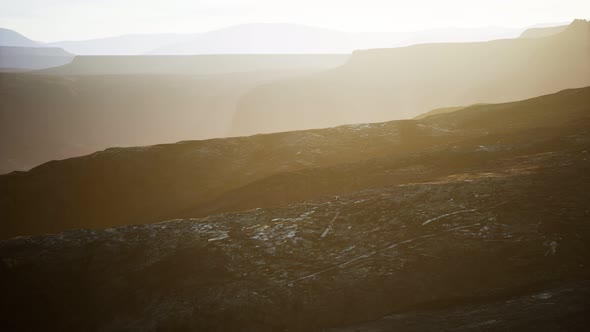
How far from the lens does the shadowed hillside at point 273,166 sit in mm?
18391

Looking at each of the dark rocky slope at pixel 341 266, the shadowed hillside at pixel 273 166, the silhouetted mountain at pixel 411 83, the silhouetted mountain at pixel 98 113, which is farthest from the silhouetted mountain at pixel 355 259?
the silhouetted mountain at pixel 98 113

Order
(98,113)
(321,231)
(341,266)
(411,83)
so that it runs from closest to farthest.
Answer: (341,266), (321,231), (411,83), (98,113)

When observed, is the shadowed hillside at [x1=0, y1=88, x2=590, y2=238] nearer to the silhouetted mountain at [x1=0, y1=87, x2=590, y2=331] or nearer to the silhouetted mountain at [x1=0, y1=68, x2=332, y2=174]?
the silhouetted mountain at [x1=0, y1=87, x2=590, y2=331]

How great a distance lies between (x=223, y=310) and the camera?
1021 centimetres

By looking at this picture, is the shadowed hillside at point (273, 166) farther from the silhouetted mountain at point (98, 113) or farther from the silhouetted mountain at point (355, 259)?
the silhouetted mountain at point (98, 113)

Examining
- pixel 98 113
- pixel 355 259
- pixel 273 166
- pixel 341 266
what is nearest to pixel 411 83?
pixel 98 113

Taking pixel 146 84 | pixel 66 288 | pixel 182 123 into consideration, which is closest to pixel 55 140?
pixel 182 123

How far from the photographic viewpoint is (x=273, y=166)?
2353cm

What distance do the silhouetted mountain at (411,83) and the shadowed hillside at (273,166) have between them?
7145 centimetres

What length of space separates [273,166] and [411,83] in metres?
101

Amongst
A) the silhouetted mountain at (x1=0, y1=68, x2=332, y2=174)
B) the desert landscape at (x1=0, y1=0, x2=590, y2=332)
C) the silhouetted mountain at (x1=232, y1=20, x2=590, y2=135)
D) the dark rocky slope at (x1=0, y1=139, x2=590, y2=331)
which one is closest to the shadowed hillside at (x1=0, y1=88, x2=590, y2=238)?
the desert landscape at (x1=0, y1=0, x2=590, y2=332)

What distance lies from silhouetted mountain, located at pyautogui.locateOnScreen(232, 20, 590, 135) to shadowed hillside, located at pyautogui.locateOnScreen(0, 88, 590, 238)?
7145 cm

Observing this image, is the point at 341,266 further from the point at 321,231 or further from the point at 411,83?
the point at 411,83

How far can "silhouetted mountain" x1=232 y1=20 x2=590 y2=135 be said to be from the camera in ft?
293
